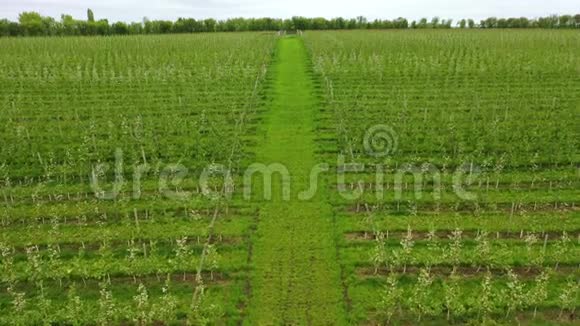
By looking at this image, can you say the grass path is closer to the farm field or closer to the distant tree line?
the farm field

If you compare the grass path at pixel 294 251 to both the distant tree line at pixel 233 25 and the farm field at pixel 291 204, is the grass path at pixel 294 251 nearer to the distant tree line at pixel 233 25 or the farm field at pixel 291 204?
the farm field at pixel 291 204

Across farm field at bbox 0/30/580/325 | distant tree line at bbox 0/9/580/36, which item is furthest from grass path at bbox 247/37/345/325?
distant tree line at bbox 0/9/580/36

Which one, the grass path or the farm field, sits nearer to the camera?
the grass path

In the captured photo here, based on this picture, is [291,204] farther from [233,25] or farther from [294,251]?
[233,25]

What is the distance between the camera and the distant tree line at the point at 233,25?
278 feet

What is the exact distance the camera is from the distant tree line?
84.7 meters

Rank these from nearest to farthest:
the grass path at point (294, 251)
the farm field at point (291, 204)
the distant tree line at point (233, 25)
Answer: the grass path at point (294, 251) < the farm field at point (291, 204) < the distant tree line at point (233, 25)

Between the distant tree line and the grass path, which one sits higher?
the distant tree line

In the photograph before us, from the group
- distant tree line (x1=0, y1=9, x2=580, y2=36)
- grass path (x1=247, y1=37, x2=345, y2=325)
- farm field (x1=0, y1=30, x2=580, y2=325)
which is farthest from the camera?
distant tree line (x1=0, y1=9, x2=580, y2=36)

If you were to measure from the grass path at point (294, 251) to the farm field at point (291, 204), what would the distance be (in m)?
0.06

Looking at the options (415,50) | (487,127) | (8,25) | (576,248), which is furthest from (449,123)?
(8,25)

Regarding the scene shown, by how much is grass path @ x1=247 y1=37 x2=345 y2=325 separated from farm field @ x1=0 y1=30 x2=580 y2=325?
2.3 inches

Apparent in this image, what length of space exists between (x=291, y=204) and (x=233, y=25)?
8159 centimetres

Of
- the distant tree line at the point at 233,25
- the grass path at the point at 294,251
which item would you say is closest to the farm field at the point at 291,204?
the grass path at the point at 294,251
